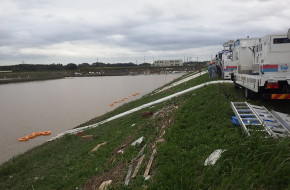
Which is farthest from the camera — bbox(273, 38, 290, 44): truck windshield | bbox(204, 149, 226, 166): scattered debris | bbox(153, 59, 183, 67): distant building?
bbox(153, 59, 183, 67): distant building

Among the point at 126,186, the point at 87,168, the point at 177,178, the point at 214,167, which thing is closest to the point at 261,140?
the point at 214,167

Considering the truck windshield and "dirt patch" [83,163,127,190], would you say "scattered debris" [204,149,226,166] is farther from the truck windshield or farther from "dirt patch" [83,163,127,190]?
the truck windshield

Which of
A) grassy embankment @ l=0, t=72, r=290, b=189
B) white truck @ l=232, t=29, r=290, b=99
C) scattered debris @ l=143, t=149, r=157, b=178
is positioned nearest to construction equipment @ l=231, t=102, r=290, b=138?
grassy embankment @ l=0, t=72, r=290, b=189

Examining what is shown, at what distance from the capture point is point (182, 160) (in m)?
5.48

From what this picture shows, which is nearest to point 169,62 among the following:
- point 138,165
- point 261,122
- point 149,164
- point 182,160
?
point 261,122

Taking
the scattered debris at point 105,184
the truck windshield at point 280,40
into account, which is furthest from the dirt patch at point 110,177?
the truck windshield at point 280,40

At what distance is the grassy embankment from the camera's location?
13.7 ft

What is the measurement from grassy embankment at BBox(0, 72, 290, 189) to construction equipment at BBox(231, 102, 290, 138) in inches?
11.7

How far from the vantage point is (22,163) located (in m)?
10.4

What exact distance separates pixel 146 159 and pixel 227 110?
11.7ft

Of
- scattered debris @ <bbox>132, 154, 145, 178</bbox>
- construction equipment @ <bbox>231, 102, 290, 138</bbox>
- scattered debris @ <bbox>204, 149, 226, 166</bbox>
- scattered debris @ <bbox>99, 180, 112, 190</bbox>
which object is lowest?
scattered debris @ <bbox>99, 180, 112, 190</bbox>

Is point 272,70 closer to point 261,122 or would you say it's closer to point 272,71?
point 272,71

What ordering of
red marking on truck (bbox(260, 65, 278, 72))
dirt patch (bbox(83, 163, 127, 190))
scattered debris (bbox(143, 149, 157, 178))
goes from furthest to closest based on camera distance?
red marking on truck (bbox(260, 65, 278, 72)) < dirt patch (bbox(83, 163, 127, 190)) < scattered debris (bbox(143, 149, 157, 178))

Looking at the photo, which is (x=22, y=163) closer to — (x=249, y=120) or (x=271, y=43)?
(x=249, y=120)
